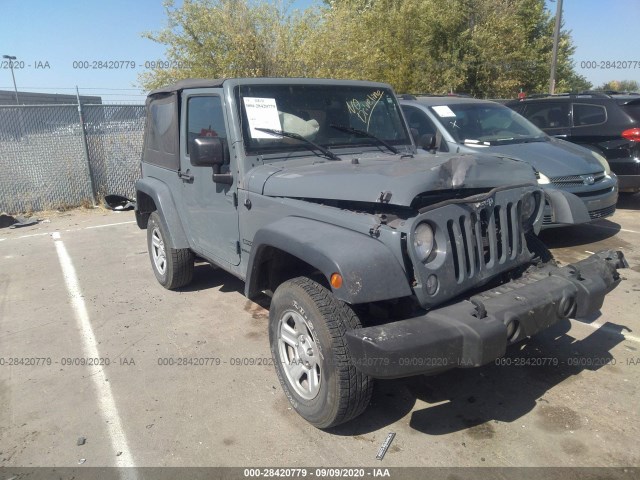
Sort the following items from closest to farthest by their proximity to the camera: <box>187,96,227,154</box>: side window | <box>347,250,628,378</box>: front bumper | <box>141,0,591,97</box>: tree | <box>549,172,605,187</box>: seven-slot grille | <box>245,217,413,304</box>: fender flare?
1. <box>347,250,628,378</box>: front bumper
2. <box>245,217,413,304</box>: fender flare
3. <box>187,96,227,154</box>: side window
4. <box>549,172,605,187</box>: seven-slot grille
5. <box>141,0,591,97</box>: tree

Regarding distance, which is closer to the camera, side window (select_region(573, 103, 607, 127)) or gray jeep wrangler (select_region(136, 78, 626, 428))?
gray jeep wrangler (select_region(136, 78, 626, 428))

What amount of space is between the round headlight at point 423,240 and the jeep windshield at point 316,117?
152 cm

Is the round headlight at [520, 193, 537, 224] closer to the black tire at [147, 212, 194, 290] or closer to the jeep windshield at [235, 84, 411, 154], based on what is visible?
the jeep windshield at [235, 84, 411, 154]

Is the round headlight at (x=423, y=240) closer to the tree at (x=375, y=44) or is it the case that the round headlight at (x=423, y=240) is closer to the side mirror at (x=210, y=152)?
the side mirror at (x=210, y=152)

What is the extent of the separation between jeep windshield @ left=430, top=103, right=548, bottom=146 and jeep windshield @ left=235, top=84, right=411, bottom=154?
112 inches

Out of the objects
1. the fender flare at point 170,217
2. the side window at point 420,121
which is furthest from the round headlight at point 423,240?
the side window at point 420,121

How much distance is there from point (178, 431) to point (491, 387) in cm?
205

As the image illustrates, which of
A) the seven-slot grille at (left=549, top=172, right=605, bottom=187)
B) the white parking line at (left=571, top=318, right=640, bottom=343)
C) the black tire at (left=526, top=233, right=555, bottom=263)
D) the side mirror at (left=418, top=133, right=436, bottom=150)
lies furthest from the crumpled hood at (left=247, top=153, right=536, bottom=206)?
the seven-slot grille at (left=549, top=172, right=605, bottom=187)

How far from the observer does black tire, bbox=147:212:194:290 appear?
5172 mm

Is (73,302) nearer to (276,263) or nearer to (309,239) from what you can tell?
(276,263)

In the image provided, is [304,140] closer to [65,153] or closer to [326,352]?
[326,352]

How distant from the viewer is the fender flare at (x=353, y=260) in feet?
8.34

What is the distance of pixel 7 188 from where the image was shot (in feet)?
33.7

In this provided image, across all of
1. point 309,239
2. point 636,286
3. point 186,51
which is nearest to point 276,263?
point 309,239
